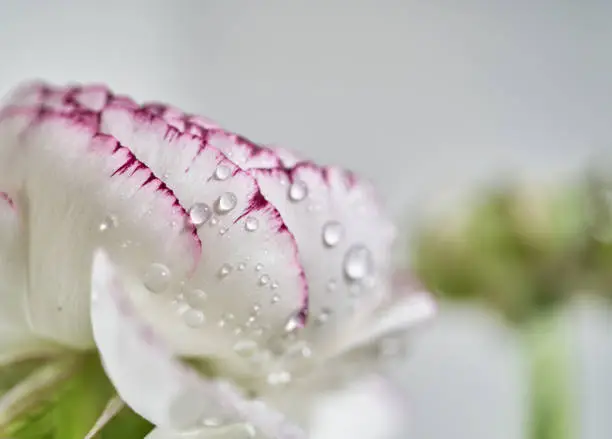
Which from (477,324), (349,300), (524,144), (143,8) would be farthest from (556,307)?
(143,8)

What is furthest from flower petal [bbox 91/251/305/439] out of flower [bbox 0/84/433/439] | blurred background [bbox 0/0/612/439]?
blurred background [bbox 0/0/612/439]

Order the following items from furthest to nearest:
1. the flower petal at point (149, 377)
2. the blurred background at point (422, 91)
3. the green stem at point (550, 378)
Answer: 1. the blurred background at point (422, 91)
2. the green stem at point (550, 378)
3. the flower petal at point (149, 377)

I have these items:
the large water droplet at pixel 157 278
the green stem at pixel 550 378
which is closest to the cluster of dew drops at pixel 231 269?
the large water droplet at pixel 157 278

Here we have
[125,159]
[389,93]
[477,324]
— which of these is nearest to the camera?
[125,159]

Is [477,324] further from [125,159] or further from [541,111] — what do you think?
[125,159]

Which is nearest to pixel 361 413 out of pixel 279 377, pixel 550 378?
pixel 279 377

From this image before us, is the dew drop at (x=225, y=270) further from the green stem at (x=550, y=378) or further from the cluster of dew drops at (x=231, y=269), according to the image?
the green stem at (x=550, y=378)
